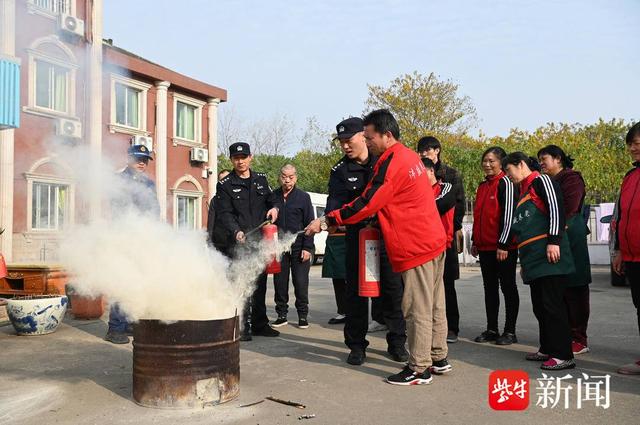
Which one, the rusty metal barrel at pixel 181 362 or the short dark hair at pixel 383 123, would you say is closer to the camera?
the rusty metal barrel at pixel 181 362

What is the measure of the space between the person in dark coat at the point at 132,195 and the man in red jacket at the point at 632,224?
4610 millimetres

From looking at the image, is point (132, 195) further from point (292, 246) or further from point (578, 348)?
point (578, 348)

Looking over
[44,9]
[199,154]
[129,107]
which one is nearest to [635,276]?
[44,9]

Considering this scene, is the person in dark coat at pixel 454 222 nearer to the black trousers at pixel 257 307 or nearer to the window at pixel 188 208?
the black trousers at pixel 257 307

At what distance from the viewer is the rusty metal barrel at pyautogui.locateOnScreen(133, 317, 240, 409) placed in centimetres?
427

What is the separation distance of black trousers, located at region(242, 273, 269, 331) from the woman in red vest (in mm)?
2507

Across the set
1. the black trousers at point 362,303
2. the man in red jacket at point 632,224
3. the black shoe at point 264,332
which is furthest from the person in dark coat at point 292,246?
the man in red jacket at point 632,224

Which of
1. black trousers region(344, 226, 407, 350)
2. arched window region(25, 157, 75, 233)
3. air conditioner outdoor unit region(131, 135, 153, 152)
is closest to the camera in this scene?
black trousers region(344, 226, 407, 350)

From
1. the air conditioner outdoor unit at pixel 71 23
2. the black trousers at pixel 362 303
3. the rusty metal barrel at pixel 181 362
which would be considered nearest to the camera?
the rusty metal barrel at pixel 181 362

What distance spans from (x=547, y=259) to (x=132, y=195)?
434cm

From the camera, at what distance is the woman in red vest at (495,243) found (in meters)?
6.40

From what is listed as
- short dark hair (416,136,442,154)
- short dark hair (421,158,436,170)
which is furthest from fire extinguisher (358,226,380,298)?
short dark hair (416,136,442,154)

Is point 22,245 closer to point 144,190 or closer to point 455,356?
point 144,190

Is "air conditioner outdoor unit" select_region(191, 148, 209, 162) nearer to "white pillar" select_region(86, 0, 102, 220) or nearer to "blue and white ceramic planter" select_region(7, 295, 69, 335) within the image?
"white pillar" select_region(86, 0, 102, 220)
